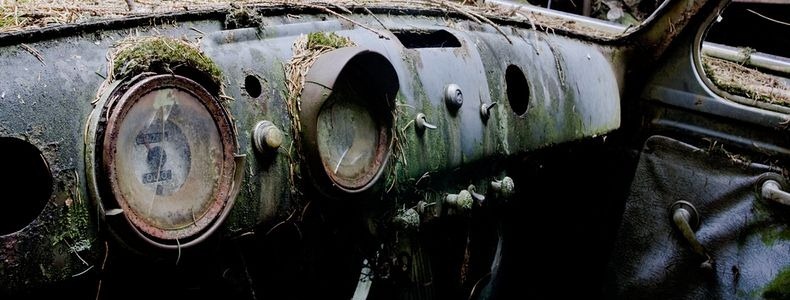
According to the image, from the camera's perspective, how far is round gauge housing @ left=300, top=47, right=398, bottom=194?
2316mm

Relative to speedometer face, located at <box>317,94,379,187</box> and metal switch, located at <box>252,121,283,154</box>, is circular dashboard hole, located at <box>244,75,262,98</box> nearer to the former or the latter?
metal switch, located at <box>252,121,283,154</box>

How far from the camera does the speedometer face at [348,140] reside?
248 cm

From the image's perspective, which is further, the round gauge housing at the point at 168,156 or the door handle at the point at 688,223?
the door handle at the point at 688,223

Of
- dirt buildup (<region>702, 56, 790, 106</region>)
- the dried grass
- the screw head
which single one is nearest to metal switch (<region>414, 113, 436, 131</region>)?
the screw head

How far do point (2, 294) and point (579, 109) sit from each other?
3.09 meters

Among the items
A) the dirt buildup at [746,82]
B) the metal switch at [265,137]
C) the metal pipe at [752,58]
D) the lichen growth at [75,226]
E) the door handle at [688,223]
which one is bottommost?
the door handle at [688,223]

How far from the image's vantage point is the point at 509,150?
340 cm

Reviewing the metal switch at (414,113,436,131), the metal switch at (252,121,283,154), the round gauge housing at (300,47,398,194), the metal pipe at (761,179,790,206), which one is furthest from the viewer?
the metal pipe at (761,179,790,206)

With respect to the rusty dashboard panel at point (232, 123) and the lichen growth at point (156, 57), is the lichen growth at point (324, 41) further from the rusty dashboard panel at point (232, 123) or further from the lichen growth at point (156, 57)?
the lichen growth at point (156, 57)

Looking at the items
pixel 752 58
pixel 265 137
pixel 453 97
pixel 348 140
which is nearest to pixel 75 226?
pixel 265 137

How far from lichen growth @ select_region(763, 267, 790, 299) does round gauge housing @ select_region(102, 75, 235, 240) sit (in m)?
3.13

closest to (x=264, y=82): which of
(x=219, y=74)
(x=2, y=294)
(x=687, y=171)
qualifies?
(x=219, y=74)

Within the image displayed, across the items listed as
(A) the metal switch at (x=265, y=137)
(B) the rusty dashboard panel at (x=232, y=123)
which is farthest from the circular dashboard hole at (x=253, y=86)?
(A) the metal switch at (x=265, y=137)

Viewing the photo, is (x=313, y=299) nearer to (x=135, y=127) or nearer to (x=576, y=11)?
(x=135, y=127)
